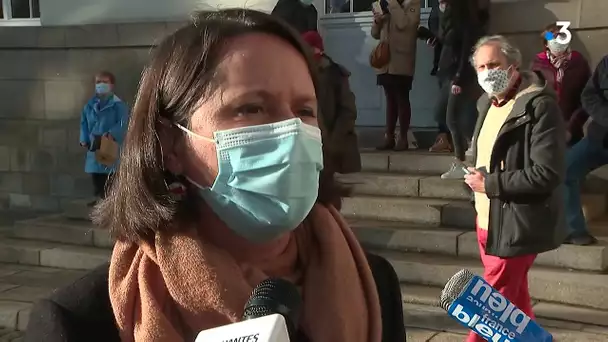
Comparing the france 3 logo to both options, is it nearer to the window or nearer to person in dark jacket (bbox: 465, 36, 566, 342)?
person in dark jacket (bbox: 465, 36, 566, 342)

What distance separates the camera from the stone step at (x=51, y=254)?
24.2 feet

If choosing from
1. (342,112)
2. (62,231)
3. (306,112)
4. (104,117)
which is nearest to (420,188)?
(342,112)

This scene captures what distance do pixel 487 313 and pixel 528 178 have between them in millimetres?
2126

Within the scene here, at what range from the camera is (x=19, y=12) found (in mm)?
11070

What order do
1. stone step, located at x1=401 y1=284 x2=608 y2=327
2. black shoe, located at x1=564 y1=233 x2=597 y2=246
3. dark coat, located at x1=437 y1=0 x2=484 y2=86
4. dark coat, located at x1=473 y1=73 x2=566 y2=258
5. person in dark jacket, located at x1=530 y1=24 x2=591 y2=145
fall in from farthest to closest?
dark coat, located at x1=437 y1=0 x2=484 y2=86 < person in dark jacket, located at x1=530 y1=24 x2=591 y2=145 < black shoe, located at x1=564 y1=233 x2=597 y2=246 < stone step, located at x1=401 y1=284 x2=608 y2=327 < dark coat, located at x1=473 y1=73 x2=566 y2=258

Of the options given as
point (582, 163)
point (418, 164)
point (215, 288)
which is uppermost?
point (215, 288)

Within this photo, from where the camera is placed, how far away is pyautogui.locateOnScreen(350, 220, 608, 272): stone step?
541 centimetres

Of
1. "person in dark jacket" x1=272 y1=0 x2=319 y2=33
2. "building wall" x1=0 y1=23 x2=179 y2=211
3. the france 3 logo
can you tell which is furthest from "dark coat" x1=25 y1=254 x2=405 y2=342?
"building wall" x1=0 y1=23 x2=179 y2=211

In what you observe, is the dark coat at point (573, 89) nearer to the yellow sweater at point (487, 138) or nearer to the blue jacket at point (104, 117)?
the yellow sweater at point (487, 138)

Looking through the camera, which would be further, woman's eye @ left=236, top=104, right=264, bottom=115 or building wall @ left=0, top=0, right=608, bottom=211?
building wall @ left=0, top=0, right=608, bottom=211

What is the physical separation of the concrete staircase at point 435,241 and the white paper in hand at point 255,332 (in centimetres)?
374

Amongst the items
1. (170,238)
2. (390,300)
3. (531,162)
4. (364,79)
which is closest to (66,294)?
(170,238)

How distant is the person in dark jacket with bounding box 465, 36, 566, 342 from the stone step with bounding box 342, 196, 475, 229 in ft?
7.29

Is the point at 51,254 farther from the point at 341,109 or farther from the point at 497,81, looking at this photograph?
the point at 497,81
